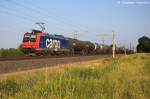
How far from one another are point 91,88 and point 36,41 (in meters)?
30.2

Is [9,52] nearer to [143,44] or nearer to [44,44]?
[44,44]

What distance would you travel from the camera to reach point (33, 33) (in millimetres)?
40438

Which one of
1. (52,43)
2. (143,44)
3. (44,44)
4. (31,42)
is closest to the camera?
(31,42)

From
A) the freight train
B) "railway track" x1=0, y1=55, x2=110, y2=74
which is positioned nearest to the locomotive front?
the freight train

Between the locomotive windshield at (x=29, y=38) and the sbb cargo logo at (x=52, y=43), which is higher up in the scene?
the locomotive windshield at (x=29, y=38)

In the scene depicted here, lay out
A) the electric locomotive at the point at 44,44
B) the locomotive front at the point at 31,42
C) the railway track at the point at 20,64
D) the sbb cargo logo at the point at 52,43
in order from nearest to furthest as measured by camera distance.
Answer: the railway track at the point at 20,64, the locomotive front at the point at 31,42, the electric locomotive at the point at 44,44, the sbb cargo logo at the point at 52,43

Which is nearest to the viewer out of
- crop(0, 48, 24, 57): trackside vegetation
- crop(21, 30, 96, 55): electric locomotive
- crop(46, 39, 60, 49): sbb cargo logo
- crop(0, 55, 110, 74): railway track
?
crop(0, 55, 110, 74): railway track

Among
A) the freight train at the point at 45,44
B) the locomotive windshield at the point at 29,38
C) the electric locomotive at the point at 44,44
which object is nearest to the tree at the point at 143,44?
the freight train at the point at 45,44

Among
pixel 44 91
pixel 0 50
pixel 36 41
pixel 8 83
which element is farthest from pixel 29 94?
pixel 0 50

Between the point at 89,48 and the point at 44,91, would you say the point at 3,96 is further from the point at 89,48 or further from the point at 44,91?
the point at 89,48

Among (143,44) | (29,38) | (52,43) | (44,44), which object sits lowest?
(44,44)

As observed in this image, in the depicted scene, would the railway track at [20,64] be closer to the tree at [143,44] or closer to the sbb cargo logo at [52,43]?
the sbb cargo logo at [52,43]

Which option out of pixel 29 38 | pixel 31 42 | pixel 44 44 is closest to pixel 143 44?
pixel 44 44

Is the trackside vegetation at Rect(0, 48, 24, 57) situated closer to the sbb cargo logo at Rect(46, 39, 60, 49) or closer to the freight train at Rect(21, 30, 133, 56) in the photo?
the freight train at Rect(21, 30, 133, 56)
